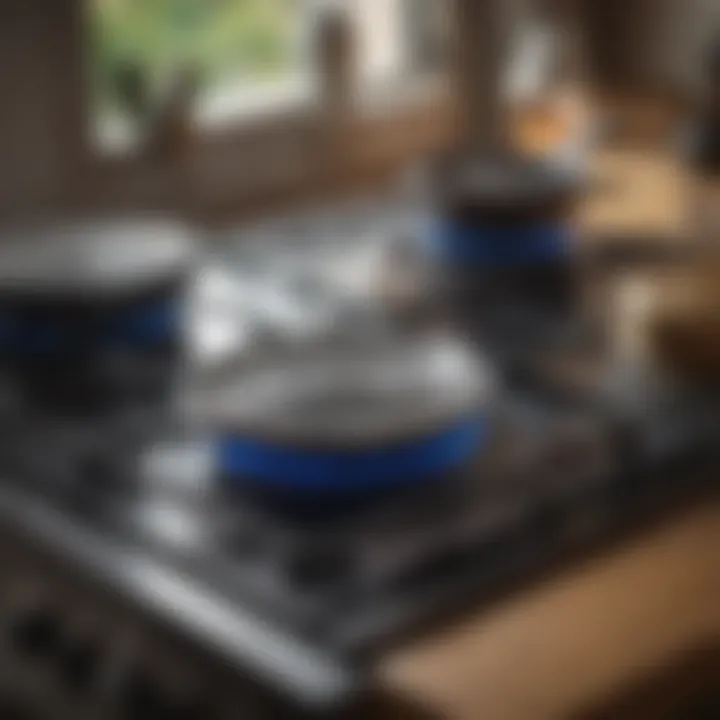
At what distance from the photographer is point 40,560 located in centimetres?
107

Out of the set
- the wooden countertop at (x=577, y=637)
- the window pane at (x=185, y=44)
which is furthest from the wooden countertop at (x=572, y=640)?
the window pane at (x=185, y=44)

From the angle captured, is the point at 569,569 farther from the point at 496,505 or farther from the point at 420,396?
the point at 420,396

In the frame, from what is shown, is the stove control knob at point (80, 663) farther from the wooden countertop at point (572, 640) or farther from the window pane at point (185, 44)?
the window pane at point (185, 44)

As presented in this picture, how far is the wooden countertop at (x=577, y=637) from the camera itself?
3.02 ft

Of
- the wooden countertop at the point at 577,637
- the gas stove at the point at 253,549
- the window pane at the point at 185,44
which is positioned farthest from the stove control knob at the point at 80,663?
the window pane at the point at 185,44

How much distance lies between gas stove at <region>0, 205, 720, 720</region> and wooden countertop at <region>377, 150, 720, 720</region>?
0.02 meters

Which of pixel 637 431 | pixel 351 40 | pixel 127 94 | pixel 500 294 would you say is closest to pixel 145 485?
pixel 637 431

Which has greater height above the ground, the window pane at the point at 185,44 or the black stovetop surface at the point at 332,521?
the window pane at the point at 185,44

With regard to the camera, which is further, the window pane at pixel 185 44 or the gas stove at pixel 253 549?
the window pane at pixel 185 44

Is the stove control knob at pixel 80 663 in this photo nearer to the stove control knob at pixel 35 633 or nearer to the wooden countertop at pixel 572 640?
the stove control knob at pixel 35 633

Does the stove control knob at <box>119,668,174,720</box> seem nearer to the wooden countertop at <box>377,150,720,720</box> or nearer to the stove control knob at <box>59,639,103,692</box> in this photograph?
the stove control knob at <box>59,639,103,692</box>

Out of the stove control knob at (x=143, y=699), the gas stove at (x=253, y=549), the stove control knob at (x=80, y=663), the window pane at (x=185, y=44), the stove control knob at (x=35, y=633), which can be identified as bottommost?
the stove control knob at (x=143, y=699)

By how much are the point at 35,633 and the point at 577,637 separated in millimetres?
319

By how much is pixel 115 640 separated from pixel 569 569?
0.94 feet
